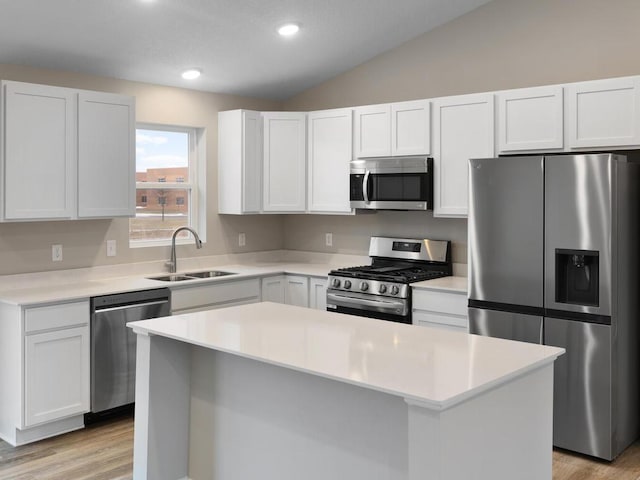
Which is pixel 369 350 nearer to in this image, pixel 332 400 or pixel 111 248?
pixel 332 400

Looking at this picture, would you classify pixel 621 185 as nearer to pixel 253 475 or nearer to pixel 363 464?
pixel 363 464

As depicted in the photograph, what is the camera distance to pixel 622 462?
362 cm

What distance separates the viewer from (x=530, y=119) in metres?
4.10

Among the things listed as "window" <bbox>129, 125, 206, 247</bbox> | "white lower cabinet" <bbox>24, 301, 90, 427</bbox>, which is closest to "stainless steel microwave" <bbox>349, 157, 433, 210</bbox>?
"window" <bbox>129, 125, 206, 247</bbox>

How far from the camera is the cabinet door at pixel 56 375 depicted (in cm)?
379

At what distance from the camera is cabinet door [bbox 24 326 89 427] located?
149 inches

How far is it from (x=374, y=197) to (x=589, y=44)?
5.90ft

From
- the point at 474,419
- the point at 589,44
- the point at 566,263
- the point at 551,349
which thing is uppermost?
the point at 589,44

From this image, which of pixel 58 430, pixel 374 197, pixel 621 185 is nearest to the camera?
pixel 621 185

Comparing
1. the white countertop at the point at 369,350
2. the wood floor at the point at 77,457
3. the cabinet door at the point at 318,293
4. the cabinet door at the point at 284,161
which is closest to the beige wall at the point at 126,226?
the cabinet door at the point at 284,161

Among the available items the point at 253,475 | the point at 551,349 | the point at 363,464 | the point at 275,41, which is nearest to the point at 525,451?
the point at 551,349

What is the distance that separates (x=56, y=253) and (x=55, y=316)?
740 mm

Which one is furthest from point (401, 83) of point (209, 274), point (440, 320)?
point (209, 274)

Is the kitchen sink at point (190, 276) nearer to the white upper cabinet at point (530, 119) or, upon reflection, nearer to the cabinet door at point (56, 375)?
the cabinet door at point (56, 375)
